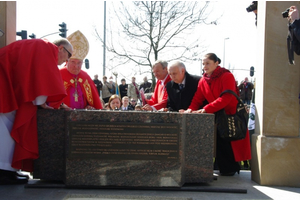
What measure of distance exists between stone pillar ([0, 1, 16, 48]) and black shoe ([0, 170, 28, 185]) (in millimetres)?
1910

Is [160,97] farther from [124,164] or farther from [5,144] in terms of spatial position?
[5,144]

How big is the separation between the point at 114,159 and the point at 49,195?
0.88 metres

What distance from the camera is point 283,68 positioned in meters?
4.99

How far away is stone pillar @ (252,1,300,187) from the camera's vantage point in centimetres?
495

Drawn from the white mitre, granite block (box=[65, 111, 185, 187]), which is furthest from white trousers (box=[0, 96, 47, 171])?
the white mitre

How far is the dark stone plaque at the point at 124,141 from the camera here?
4434 millimetres

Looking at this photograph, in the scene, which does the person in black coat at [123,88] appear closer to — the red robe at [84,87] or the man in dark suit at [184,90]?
the red robe at [84,87]

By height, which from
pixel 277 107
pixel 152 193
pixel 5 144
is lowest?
pixel 152 193

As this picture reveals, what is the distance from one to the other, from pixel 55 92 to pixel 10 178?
1.45 meters

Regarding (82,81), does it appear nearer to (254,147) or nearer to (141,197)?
(141,197)

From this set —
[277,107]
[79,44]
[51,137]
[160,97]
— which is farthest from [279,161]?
[79,44]

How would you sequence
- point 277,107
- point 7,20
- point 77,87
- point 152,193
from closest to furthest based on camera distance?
point 152,193 → point 277,107 → point 7,20 → point 77,87

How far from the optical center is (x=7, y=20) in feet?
17.5

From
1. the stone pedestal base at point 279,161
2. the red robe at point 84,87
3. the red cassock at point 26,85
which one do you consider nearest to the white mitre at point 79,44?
the red robe at point 84,87
